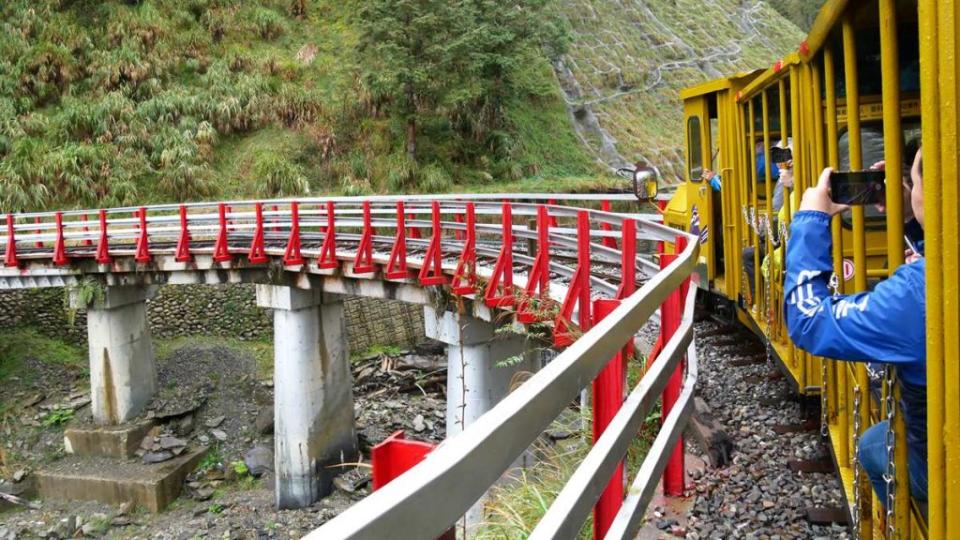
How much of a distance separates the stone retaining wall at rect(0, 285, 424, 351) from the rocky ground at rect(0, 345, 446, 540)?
2.74 feet

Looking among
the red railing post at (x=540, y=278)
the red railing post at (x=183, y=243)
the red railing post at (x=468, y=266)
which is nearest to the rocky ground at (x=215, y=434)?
the red railing post at (x=183, y=243)

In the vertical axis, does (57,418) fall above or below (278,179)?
below

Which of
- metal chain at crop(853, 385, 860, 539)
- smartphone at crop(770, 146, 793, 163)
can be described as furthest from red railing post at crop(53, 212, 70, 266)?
metal chain at crop(853, 385, 860, 539)

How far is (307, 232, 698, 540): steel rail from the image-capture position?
94 centimetres

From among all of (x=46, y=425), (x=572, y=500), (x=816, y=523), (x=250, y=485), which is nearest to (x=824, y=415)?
(x=816, y=523)

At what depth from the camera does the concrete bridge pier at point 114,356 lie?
60.7 ft

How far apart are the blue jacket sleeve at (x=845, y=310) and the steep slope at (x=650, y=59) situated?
30.4m

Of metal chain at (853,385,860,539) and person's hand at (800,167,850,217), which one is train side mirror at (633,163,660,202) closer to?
metal chain at (853,385,860,539)

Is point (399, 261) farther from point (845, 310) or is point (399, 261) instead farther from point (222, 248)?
point (845, 310)

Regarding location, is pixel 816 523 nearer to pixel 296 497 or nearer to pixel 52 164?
pixel 296 497

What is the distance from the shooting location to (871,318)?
2225 mm

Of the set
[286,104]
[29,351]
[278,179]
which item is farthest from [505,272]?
[286,104]

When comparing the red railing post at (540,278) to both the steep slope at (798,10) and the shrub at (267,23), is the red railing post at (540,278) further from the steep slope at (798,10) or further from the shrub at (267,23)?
the steep slope at (798,10)

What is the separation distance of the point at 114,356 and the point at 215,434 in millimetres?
3028
